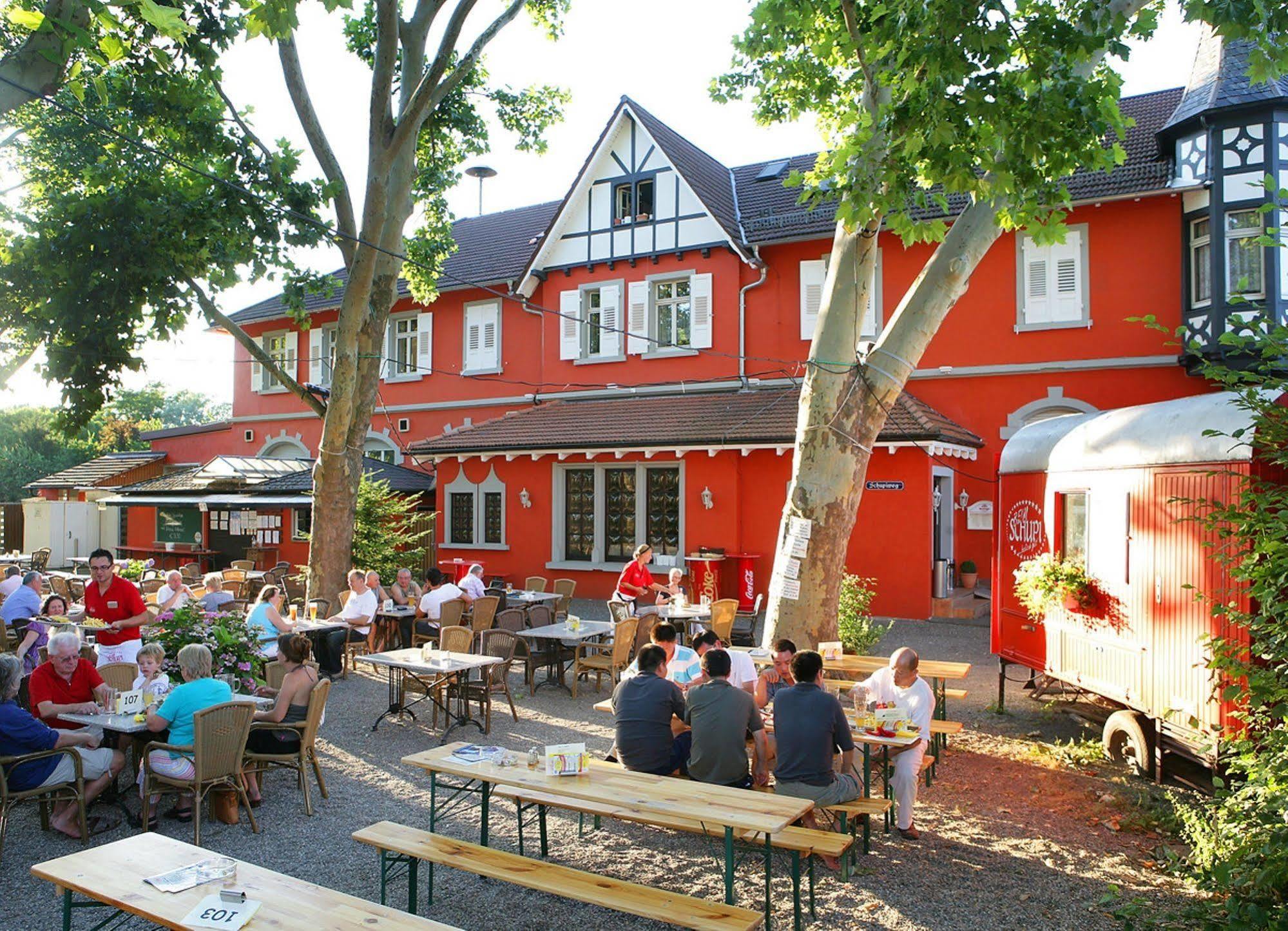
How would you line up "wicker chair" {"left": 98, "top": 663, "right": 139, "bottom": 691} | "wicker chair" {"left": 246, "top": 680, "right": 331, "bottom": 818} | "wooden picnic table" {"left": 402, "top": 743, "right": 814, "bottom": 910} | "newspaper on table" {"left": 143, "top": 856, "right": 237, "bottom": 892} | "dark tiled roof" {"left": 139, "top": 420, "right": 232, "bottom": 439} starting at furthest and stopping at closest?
"dark tiled roof" {"left": 139, "top": 420, "right": 232, "bottom": 439}, "wicker chair" {"left": 98, "top": 663, "right": 139, "bottom": 691}, "wicker chair" {"left": 246, "top": 680, "right": 331, "bottom": 818}, "wooden picnic table" {"left": 402, "top": 743, "right": 814, "bottom": 910}, "newspaper on table" {"left": 143, "top": 856, "right": 237, "bottom": 892}

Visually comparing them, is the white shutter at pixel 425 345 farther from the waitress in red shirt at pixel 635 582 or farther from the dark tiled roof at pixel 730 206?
the waitress in red shirt at pixel 635 582

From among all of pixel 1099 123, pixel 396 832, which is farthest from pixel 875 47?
pixel 396 832

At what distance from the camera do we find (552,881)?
14.6ft

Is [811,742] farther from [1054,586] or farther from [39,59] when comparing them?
[39,59]

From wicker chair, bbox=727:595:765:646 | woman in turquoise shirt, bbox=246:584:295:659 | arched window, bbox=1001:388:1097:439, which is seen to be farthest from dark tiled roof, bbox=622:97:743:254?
woman in turquoise shirt, bbox=246:584:295:659

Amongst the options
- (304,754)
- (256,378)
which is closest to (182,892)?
(304,754)

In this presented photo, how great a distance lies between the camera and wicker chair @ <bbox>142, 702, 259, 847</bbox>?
5.92 meters

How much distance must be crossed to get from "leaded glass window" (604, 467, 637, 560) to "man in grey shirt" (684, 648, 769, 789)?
42.5 ft

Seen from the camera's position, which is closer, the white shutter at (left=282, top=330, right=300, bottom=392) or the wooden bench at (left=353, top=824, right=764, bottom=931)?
the wooden bench at (left=353, top=824, right=764, bottom=931)

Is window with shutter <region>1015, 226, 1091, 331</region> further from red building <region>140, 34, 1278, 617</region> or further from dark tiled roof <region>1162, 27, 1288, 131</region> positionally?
dark tiled roof <region>1162, 27, 1288, 131</region>

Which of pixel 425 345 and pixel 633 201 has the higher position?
pixel 633 201

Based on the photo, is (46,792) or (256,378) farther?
(256,378)

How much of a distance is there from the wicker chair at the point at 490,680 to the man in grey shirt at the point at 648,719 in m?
3.19

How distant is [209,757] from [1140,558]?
682 cm
